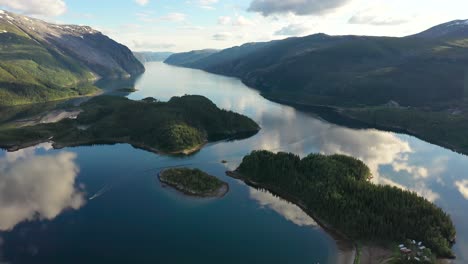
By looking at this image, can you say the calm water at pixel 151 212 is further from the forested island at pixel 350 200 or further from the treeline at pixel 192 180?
the forested island at pixel 350 200

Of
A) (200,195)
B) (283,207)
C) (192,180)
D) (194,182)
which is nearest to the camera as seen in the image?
(283,207)

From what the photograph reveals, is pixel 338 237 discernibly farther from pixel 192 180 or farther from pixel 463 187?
pixel 463 187

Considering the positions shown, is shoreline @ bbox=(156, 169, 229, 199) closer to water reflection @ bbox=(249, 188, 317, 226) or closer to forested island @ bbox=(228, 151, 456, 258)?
water reflection @ bbox=(249, 188, 317, 226)

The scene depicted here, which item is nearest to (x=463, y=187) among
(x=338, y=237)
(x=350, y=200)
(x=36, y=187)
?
(x=350, y=200)

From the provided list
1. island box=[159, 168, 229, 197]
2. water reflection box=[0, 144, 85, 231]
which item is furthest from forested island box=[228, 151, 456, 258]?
water reflection box=[0, 144, 85, 231]

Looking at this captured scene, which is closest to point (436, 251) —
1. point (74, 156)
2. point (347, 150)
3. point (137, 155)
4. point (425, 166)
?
point (425, 166)

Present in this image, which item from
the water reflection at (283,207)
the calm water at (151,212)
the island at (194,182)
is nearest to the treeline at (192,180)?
the island at (194,182)

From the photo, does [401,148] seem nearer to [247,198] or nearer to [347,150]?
[347,150]
